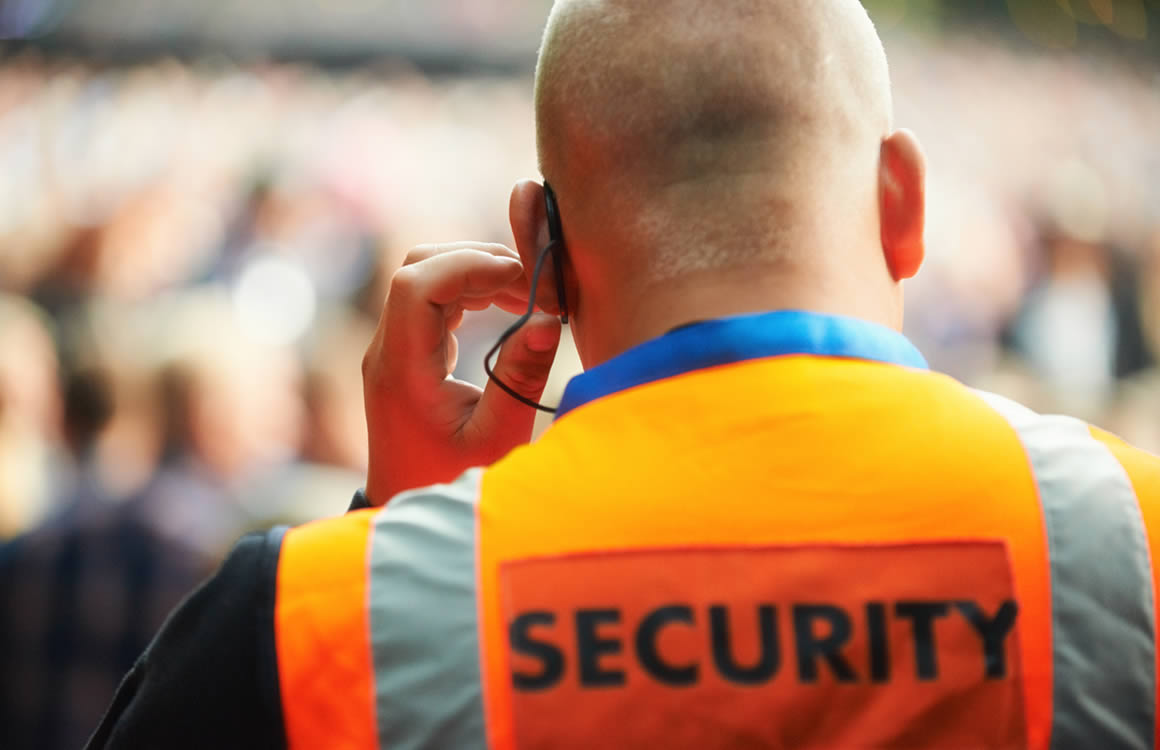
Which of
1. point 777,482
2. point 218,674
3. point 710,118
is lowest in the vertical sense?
point 218,674

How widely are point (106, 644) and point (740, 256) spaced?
2.03 meters

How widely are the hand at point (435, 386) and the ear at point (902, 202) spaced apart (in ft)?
1.12

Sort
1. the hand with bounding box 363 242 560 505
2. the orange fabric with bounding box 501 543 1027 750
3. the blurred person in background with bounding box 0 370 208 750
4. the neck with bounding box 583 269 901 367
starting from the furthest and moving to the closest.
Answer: the blurred person in background with bounding box 0 370 208 750
the hand with bounding box 363 242 560 505
the neck with bounding box 583 269 901 367
the orange fabric with bounding box 501 543 1027 750

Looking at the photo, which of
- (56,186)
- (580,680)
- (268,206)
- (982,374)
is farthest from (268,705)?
(982,374)

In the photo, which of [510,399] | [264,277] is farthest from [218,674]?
[264,277]

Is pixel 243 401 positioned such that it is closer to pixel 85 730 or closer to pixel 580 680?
pixel 85 730

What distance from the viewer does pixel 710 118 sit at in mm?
768

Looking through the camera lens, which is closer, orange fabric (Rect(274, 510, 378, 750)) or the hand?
orange fabric (Rect(274, 510, 378, 750))

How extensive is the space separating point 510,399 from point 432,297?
0.13 m

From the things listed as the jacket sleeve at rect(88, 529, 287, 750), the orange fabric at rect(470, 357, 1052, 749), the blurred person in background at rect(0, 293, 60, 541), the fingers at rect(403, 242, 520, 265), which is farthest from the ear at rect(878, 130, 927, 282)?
the blurred person in background at rect(0, 293, 60, 541)

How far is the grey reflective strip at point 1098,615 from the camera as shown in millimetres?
636

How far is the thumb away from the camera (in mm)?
1017

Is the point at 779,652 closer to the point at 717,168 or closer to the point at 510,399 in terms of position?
the point at 717,168

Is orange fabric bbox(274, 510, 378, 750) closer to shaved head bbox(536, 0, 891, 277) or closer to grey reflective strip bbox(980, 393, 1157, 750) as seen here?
shaved head bbox(536, 0, 891, 277)
